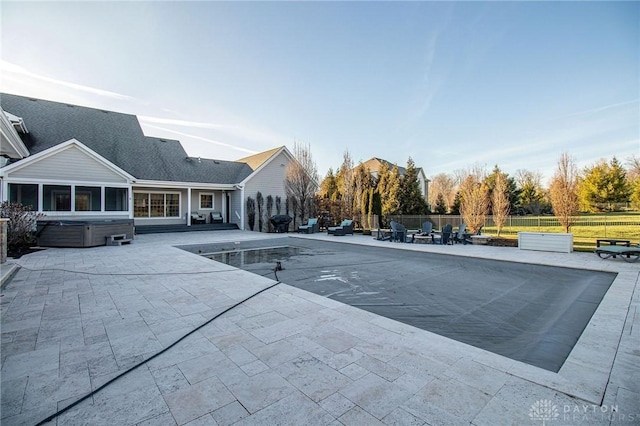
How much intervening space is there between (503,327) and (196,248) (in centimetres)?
1010

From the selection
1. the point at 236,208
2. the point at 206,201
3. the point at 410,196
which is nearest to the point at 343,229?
the point at 410,196

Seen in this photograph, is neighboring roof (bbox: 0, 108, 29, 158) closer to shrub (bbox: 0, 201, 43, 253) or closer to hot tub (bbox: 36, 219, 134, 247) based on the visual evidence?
shrub (bbox: 0, 201, 43, 253)

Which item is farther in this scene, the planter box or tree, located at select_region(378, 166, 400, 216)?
tree, located at select_region(378, 166, 400, 216)

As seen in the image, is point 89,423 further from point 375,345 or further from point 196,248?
point 196,248

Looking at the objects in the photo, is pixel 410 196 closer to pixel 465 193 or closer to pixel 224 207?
pixel 465 193

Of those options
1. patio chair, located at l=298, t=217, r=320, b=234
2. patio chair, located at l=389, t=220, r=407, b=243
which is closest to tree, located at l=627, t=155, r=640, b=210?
patio chair, located at l=389, t=220, r=407, b=243

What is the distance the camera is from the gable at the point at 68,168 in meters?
11.9

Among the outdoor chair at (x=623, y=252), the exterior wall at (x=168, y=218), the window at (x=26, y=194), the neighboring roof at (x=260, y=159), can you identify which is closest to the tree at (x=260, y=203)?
the neighboring roof at (x=260, y=159)

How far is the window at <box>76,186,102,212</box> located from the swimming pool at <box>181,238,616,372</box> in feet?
28.3

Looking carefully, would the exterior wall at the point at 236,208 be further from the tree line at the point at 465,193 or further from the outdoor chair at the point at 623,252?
the outdoor chair at the point at 623,252

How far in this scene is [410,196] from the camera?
20734 mm

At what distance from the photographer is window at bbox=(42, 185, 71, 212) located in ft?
41.2

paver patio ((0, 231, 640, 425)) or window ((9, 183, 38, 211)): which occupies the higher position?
window ((9, 183, 38, 211))

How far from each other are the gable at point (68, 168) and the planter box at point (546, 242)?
18114 mm
